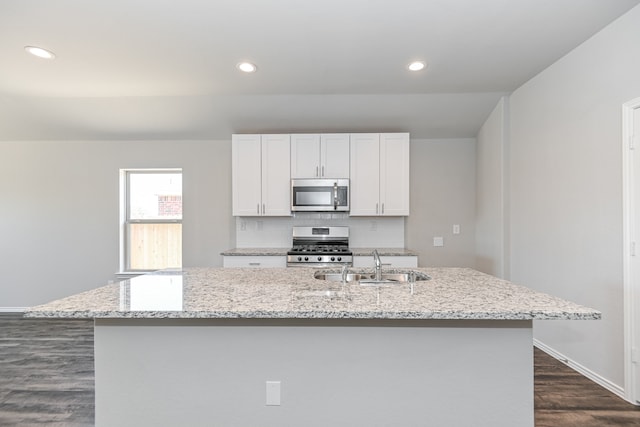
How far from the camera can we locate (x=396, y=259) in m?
3.92

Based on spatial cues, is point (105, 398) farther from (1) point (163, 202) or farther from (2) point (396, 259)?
(1) point (163, 202)

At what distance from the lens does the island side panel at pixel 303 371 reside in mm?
1618

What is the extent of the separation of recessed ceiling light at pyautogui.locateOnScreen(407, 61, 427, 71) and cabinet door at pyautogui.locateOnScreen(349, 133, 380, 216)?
1.09m

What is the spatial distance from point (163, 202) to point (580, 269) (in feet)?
15.7

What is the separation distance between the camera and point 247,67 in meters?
3.13

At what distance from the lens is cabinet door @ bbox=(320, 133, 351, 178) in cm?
416

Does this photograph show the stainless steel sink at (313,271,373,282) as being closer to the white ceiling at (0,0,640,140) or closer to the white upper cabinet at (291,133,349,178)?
the white ceiling at (0,0,640,140)

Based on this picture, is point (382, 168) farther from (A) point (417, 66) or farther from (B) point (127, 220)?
(B) point (127, 220)

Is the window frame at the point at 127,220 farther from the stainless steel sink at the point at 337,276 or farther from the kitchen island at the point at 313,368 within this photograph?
the kitchen island at the point at 313,368

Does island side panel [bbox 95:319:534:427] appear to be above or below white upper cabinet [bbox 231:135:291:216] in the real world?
below

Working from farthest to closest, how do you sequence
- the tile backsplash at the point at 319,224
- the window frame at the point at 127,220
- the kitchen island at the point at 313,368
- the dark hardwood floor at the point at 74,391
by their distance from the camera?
the window frame at the point at 127,220, the tile backsplash at the point at 319,224, the dark hardwood floor at the point at 74,391, the kitchen island at the point at 313,368

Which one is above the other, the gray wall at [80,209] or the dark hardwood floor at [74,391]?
the gray wall at [80,209]

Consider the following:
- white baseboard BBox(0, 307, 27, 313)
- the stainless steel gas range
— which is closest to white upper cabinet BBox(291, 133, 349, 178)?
the stainless steel gas range

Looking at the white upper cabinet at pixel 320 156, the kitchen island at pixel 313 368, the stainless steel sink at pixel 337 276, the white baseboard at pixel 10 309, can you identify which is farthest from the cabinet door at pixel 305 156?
the white baseboard at pixel 10 309
